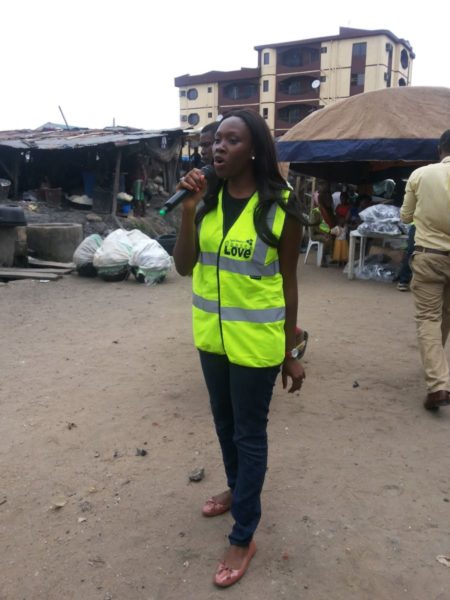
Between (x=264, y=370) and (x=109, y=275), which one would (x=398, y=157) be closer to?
(x=109, y=275)

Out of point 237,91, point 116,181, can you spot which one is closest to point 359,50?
point 237,91

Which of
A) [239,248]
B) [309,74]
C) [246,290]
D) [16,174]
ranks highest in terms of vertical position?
[309,74]

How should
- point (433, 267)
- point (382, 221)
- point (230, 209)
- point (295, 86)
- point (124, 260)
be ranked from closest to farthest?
1. point (230, 209)
2. point (433, 267)
3. point (382, 221)
4. point (124, 260)
5. point (295, 86)

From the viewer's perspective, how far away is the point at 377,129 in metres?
7.31

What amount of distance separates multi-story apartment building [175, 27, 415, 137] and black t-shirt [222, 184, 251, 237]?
149 feet

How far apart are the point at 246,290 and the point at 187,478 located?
131cm

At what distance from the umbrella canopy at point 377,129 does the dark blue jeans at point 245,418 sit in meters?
6.06

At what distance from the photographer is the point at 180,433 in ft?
10.3

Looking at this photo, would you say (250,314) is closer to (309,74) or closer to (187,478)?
(187,478)

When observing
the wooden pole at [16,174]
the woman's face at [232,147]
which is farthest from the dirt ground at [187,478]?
the wooden pole at [16,174]

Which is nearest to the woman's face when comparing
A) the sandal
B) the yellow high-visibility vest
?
the yellow high-visibility vest

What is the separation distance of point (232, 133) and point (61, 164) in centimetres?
1547

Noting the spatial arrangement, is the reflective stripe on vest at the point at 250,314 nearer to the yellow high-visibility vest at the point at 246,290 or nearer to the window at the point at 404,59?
the yellow high-visibility vest at the point at 246,290

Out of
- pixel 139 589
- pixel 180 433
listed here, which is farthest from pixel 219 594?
pixel 180 433
